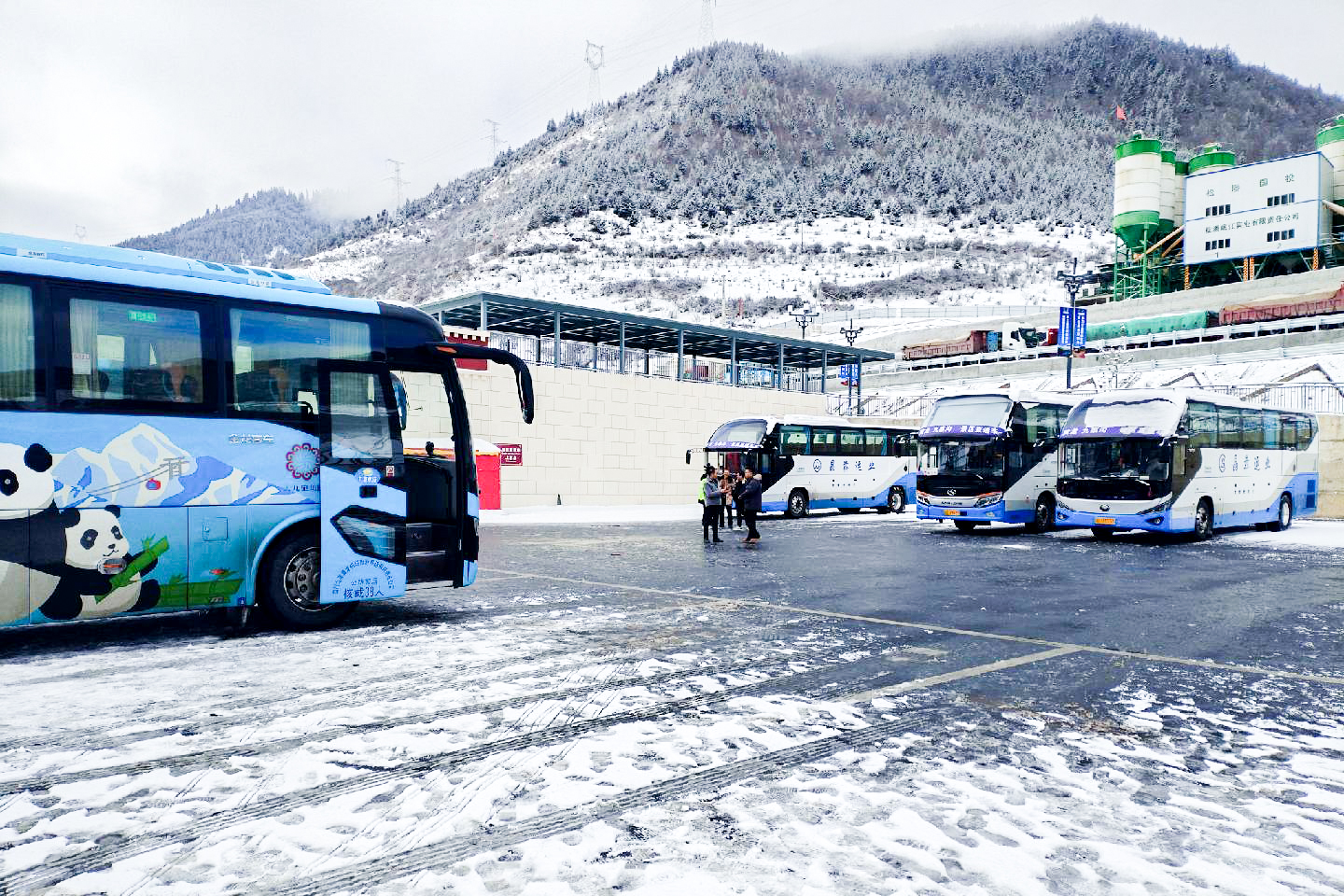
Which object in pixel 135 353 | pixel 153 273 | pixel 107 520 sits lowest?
pixel 107 520

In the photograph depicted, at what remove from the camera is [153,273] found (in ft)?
25.1

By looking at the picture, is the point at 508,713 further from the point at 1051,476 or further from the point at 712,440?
the point at 712,440

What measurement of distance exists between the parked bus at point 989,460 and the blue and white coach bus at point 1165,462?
188 centimetres

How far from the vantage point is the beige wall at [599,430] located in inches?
1228

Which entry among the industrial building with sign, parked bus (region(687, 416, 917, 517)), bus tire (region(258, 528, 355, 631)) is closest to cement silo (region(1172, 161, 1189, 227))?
the industrial building with sign

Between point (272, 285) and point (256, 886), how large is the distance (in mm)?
6198

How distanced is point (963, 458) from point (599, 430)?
1497cm

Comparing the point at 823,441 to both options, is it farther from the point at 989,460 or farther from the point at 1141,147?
the point at 1141,147

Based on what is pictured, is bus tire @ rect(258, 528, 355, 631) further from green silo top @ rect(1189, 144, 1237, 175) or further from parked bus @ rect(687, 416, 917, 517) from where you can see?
green silo top @ rect(1189, 144, 1237, 175)

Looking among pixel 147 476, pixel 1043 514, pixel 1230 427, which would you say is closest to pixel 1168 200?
pixel 1043 514

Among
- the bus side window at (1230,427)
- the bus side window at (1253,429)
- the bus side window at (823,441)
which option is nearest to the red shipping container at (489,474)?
the bus side window at (823,441)

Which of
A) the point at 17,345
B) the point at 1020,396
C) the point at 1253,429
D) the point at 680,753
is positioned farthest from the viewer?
the point at 1020,396

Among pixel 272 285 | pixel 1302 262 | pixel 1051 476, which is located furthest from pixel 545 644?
pixel 1302 262

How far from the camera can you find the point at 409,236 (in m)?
193
